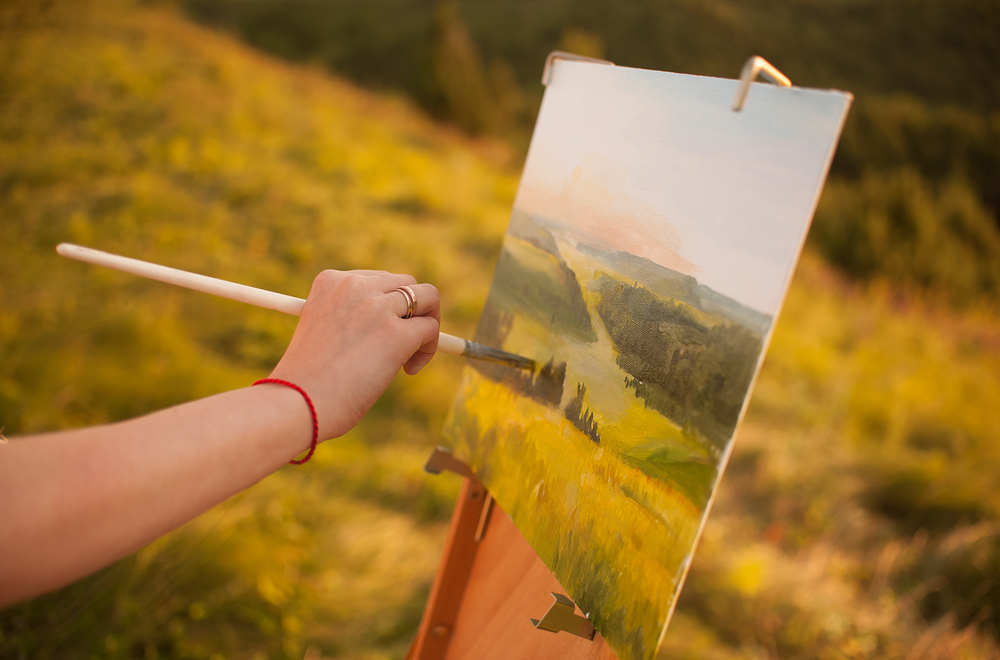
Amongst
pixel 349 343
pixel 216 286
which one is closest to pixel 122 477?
pixel 349 343

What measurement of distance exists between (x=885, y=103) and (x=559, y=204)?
8.14m

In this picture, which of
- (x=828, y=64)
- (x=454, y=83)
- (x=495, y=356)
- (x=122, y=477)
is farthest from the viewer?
(x=828, y=64)

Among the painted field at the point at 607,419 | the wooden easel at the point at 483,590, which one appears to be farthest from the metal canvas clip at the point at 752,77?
the wooden easel at the point at 483,590

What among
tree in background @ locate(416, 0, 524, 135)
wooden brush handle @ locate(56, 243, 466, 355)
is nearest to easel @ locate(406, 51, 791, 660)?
wooden brush handle @ locate(56, 243, 466, 355)

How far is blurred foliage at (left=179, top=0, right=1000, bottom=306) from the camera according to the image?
6121 millimetres

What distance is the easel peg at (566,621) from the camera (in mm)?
719

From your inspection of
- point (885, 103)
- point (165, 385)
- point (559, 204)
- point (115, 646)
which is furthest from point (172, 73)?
point (885, 103)

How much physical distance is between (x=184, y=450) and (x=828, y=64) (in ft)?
31.5

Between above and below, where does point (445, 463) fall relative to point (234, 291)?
below

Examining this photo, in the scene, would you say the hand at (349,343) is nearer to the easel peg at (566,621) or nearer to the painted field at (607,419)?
the painted field at (607,419)

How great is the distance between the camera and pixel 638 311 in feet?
2.38

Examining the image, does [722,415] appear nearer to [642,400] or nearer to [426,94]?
[642,400]

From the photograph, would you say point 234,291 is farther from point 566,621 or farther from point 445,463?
point 566,621

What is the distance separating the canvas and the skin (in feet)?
0.83
